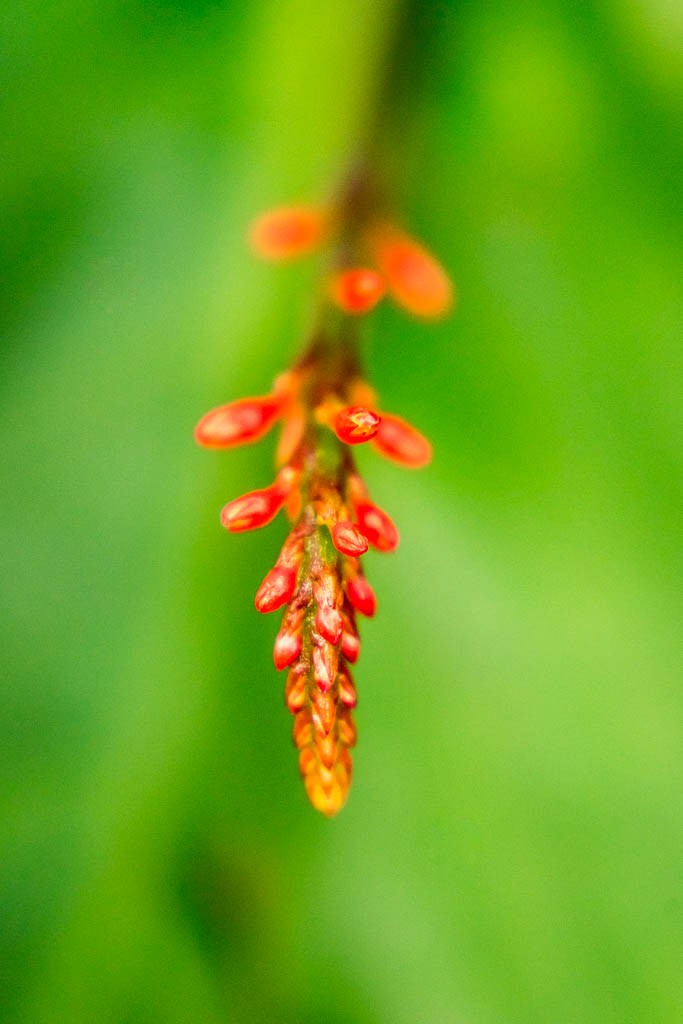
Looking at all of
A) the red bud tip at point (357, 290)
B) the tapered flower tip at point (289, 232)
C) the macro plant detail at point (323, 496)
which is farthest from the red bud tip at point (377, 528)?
the tapered flower tip at point (289, 232)

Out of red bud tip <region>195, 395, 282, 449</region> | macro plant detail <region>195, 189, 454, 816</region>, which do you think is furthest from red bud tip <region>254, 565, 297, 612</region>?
red bud tip <region>195, 395, 282, 449</region>

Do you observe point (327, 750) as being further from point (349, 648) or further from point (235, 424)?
point (235, 424)

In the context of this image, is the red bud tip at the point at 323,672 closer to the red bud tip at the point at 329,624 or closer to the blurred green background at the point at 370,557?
the red bud tip at the point at 329,624

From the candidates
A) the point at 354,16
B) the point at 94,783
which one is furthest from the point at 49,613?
the point at 354,16

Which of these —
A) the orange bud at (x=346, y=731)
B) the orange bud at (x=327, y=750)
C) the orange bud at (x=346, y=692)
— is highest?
the orange bud at (x=346, y=692)

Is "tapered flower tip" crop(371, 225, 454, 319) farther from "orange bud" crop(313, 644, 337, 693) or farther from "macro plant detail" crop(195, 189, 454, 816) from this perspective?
"orange bud" crop(313, 644, 337, 693)

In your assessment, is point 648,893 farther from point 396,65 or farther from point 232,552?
point 396,65
